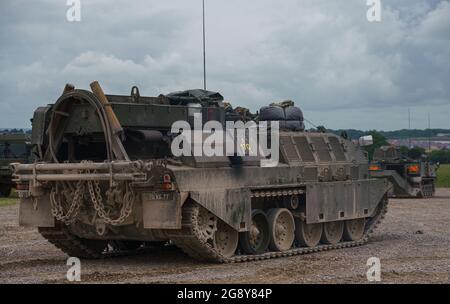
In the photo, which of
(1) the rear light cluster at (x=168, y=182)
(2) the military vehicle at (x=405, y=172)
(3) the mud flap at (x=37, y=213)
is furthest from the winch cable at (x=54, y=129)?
(2) the military vehicle at (x=405, y=172)

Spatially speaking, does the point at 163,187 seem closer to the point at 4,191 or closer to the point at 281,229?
the point at 281,229

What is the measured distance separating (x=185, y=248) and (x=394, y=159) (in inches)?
996

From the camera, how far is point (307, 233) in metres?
18.8

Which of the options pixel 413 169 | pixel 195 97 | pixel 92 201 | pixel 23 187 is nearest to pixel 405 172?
pixel 413 169

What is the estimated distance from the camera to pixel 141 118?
54.6ft

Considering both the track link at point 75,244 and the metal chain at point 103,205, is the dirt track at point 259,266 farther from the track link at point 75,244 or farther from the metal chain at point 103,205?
the metal chain at point 103,205

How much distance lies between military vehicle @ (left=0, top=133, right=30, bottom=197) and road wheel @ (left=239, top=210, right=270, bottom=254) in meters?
24.1

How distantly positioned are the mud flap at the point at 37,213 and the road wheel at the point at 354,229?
6.88 meters

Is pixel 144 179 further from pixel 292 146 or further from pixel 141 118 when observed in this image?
pixel 292 146

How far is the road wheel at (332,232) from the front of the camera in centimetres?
1934

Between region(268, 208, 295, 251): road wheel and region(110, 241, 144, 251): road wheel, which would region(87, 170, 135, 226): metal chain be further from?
region(268, 208, 295, 251): road wheel

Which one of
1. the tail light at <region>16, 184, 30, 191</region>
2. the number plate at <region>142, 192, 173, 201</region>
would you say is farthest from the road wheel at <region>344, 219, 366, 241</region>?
the tail light at <region>16, 184, 30, 191</region>

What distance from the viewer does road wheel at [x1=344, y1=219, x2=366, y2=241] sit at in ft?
66.1

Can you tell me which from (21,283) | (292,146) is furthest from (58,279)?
(292,146)
